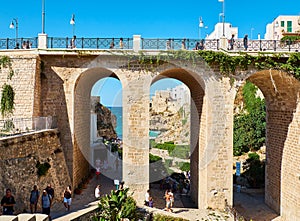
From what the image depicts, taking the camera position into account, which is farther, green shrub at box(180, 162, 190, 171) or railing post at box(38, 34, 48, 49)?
green shrub at box(180, 162, 190, 171)

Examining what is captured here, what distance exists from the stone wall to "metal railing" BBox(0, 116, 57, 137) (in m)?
Answer: 0.40

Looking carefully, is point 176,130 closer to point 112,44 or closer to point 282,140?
point 282,140

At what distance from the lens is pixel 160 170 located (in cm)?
2158

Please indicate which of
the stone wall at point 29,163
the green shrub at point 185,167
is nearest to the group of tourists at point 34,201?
the stone wall at point 29,163

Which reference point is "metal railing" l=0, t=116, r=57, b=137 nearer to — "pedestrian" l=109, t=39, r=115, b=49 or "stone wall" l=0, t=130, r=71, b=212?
"stone wall" l=0, t=130, r=71, b=212

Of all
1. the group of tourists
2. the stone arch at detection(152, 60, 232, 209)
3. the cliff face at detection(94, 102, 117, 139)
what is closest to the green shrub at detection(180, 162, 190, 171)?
the cliff face at detection(94, 102, 117, 139)

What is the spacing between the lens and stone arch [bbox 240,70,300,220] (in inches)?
529

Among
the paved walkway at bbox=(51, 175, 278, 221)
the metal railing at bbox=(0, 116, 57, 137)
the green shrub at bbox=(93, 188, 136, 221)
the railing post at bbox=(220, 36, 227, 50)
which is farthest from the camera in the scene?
the railing post at bbox=(220, 36, 227, 50)

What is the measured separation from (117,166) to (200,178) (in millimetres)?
6438

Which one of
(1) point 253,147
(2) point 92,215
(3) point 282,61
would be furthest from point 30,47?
(1) point 253,147

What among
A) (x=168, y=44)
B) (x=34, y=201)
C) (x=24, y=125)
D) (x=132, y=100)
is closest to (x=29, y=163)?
(x=34, y=201)

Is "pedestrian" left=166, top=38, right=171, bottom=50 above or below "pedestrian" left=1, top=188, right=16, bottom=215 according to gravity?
above

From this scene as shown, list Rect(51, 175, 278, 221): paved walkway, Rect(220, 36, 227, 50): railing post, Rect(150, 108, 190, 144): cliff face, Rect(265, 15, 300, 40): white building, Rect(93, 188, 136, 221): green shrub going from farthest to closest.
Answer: Rect(150, 108, 190, 144): cliff face < Rect(265, 15, 300, 40): white building < Rect(220, 36, 227, 50): railing post < Rect(51, 175, 278, 221): paved walkway < Rect(93, 188, 136, 221): green shrub

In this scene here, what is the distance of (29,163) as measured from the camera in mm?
10227
